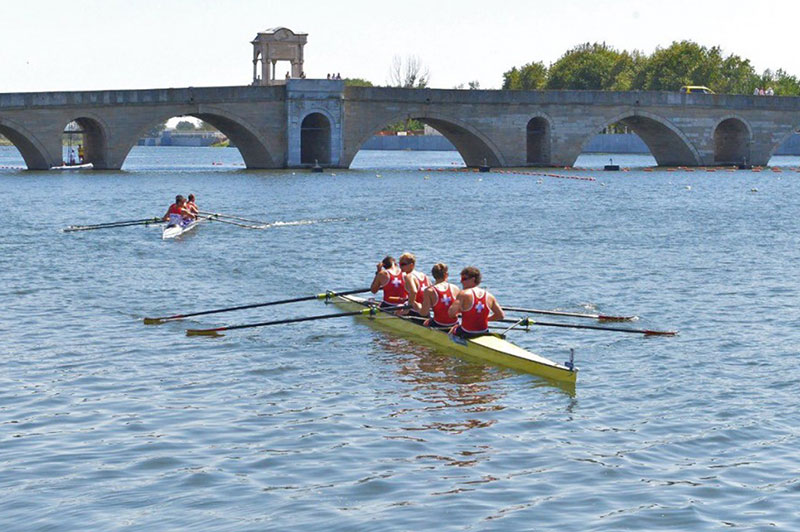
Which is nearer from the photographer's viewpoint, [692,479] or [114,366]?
[692,479]

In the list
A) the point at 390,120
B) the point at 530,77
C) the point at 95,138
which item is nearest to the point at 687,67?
the point at 530,77

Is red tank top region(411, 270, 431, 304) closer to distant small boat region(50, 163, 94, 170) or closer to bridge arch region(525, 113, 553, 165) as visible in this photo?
distant small boat region(50, 163, 94, 170)

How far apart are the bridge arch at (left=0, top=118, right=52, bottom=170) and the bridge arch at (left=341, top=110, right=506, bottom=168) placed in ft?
56.7

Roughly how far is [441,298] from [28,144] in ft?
177

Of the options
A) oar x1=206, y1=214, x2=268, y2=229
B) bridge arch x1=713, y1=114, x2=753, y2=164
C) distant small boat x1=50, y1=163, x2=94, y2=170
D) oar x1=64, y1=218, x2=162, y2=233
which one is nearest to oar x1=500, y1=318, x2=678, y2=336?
oar x1=206, y1=214, x2=268, y2=229

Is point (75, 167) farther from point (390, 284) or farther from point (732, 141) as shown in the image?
point (390, 284)

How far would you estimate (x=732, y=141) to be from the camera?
86562 mm

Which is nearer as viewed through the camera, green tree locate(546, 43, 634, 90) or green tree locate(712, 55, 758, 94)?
green tree locate(712, 55, 758, 94)

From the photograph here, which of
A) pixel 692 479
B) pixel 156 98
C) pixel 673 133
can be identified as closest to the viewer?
pixel 692 479

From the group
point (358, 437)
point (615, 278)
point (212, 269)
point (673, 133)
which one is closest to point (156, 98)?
point (673, 133)

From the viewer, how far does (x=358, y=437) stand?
1290 cm

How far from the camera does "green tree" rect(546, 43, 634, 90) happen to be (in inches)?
4995

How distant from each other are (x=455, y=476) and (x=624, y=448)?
1997mm

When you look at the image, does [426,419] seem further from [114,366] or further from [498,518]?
[114,366]
